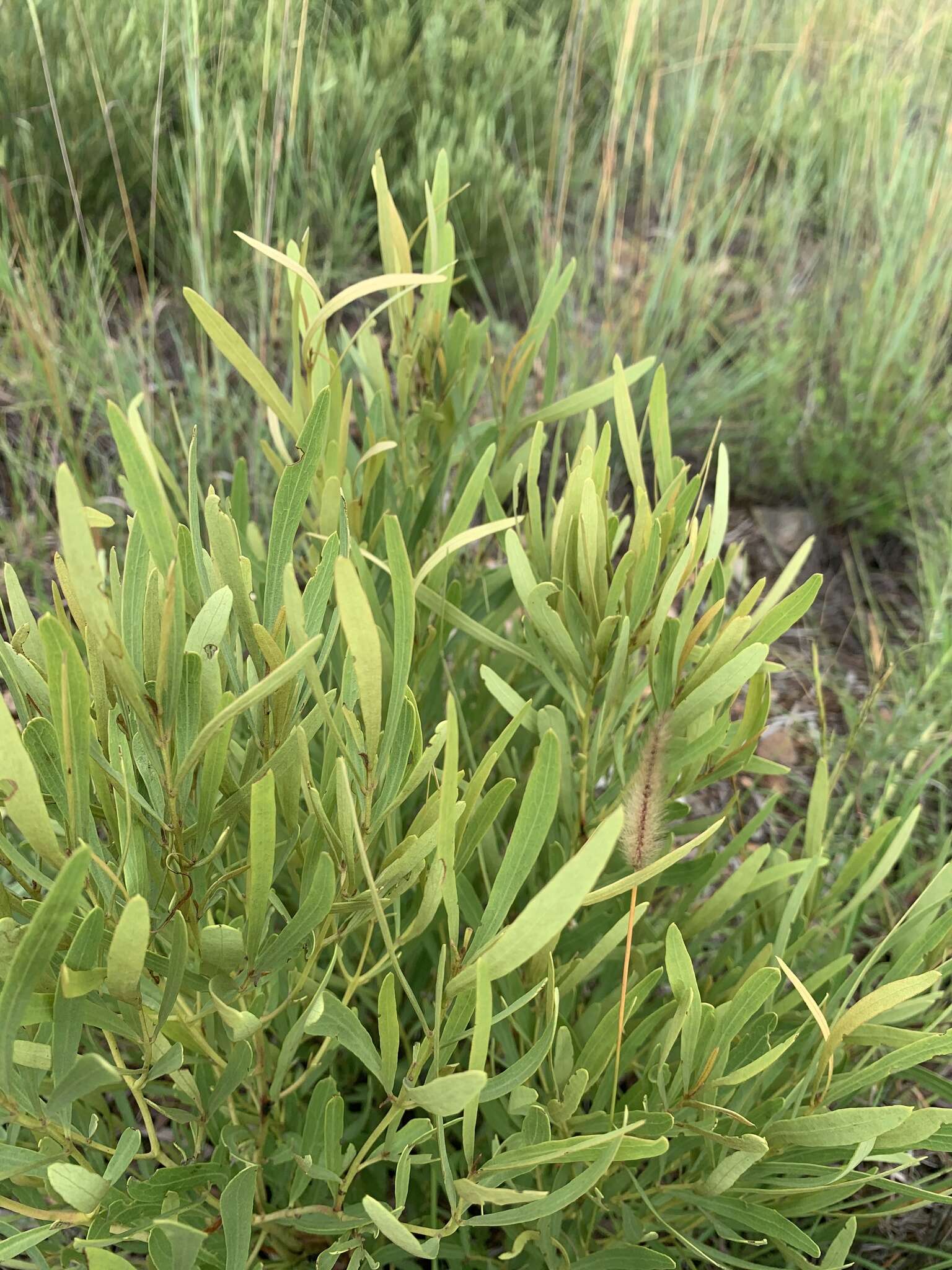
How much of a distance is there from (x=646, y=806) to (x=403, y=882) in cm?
16

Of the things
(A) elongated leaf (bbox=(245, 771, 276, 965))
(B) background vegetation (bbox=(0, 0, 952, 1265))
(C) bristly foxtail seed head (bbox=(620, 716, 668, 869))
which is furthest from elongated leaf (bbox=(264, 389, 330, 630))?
(B) background vegetation (bbox=(0, 0, 952, 1265))

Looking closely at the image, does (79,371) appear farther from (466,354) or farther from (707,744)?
(707,744)

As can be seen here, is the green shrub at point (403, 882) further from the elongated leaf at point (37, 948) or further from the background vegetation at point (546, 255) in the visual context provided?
the background vegetation at point (546, 255)

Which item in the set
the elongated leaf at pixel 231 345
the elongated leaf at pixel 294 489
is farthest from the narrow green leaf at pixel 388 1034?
the elongated leaf at pixel 231 345

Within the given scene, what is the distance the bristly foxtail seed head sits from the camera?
21.5 inches

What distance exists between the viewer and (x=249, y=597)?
0.48m

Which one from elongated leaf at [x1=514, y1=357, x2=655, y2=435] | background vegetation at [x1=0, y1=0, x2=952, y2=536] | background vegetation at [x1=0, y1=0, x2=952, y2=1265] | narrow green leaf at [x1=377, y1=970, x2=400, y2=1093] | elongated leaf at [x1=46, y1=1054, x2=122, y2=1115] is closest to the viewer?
elongated leaf at [x1=46, y1=1054, x2=122, y2=1115]

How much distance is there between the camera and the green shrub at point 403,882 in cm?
42

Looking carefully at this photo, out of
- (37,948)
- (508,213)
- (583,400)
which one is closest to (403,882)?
(37,948)

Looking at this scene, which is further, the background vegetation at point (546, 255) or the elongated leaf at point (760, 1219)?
the background vegetation at point (546, 255)

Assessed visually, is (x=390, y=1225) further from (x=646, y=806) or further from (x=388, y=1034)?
(x=646, y=806)

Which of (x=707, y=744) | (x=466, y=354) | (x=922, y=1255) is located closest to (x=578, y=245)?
(x=466, y=354)

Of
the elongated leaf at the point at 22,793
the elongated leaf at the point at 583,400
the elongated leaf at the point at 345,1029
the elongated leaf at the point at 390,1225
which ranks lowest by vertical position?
the elongated leaf at the point at 390,1225

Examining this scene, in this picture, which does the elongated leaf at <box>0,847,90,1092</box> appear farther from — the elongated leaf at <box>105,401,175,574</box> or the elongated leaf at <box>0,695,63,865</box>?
the elongated leaf at <box>105,401,175,574</box>
